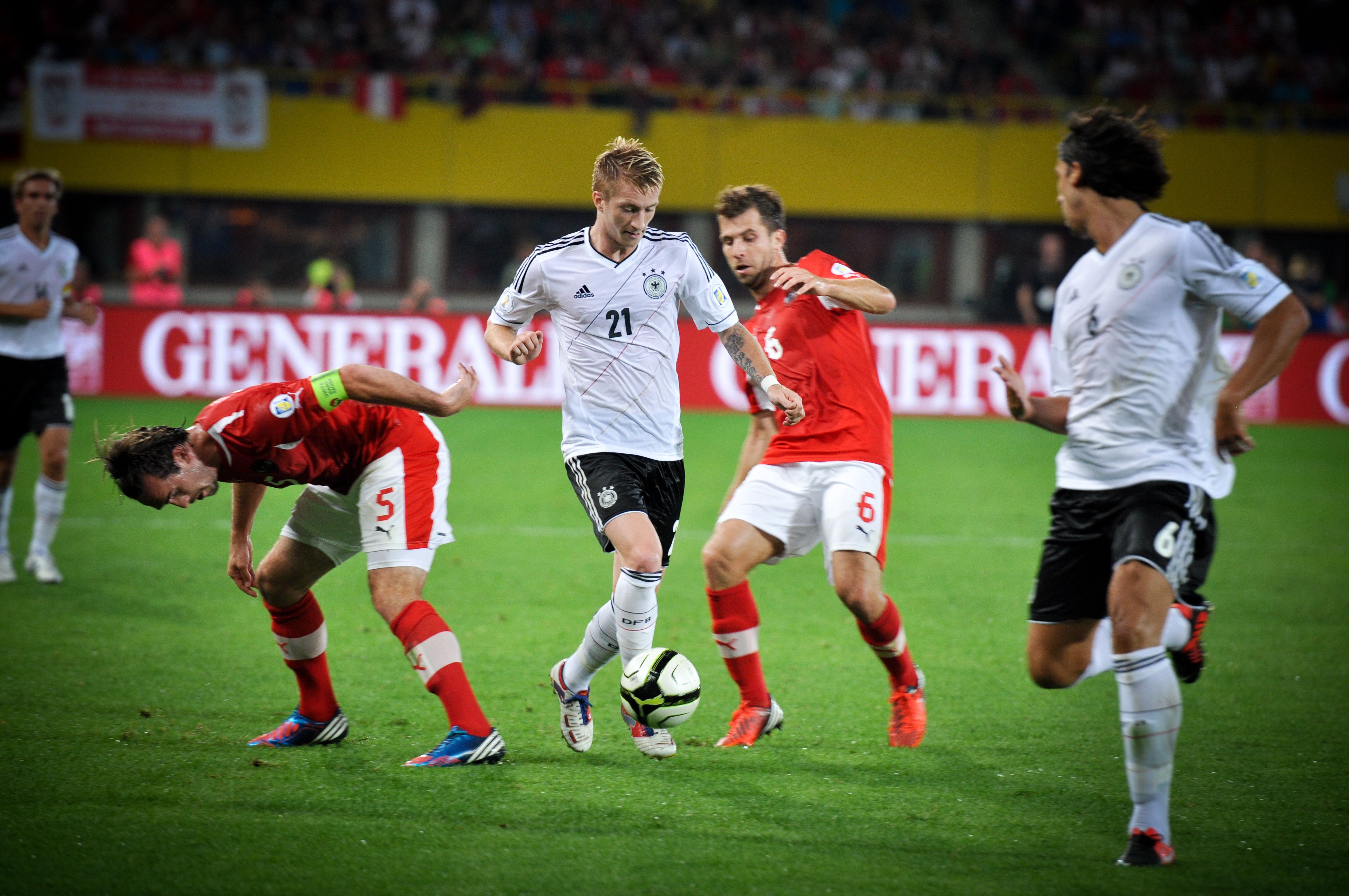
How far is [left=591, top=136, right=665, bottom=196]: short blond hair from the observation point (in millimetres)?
4641

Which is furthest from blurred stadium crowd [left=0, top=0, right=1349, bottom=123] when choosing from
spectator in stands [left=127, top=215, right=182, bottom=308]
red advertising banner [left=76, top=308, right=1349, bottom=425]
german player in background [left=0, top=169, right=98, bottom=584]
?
german player in background [left=0, top=169, right=98, bottom=584]

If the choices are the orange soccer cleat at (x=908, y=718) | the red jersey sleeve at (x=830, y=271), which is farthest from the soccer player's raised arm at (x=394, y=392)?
the orange soccer cleat at (x=908, y=718)

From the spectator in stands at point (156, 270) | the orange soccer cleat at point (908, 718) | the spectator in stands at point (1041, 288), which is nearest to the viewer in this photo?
the orange soccer cleat at point (908, 718)

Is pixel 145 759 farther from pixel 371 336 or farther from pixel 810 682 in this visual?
pixel 371 336

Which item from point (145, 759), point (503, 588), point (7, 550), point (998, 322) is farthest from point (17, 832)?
point (998, 322)

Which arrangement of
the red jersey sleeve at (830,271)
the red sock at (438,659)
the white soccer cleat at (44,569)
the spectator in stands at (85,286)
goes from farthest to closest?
the spectator in stands at (85,286) < the white soccer cleat at (44,569) < the red jersey sleeve at (830,271) < the red sock at (438,659)

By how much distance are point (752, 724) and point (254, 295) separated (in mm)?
19361

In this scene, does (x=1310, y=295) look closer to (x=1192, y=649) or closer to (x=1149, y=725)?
(x=1192, y=649)

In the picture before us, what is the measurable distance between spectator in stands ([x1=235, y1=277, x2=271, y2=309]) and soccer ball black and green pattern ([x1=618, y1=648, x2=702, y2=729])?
45.1 feet

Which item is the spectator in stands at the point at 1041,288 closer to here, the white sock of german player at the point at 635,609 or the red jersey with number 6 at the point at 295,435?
the white sock of german player at the point at 635,609

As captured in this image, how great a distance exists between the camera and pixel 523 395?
17188 mm

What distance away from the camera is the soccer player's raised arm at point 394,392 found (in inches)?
166

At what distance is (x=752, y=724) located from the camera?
504 cm

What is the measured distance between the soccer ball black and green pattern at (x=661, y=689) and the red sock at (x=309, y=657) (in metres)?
1.30
